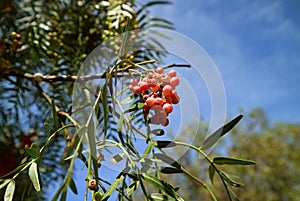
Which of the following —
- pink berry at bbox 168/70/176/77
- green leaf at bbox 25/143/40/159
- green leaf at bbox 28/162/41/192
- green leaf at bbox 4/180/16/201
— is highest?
pink berry at bbox 168/70/176/77

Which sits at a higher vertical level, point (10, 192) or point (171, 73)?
point (171, 73)

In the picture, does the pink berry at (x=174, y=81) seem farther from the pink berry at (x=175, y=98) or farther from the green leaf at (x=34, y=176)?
the green leaf at (x=34, y=176)

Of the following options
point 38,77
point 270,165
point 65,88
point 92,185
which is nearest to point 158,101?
point 92,185

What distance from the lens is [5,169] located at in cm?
76

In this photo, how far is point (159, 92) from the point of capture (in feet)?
1.23

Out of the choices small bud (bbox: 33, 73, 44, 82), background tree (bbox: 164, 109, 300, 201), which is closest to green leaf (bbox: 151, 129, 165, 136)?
small bud (bbox: 33, 73, 44, 82)

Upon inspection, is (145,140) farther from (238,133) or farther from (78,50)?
(238,133)

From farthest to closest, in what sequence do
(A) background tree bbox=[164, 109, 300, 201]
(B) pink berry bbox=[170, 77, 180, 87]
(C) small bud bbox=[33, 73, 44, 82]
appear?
(A) background tree bbox=[164, 109, 300, 201] < (C) small bud bbox=[33, 73, 44, 82] < (B) pink berry bbox=[170, 77, 180, 87]

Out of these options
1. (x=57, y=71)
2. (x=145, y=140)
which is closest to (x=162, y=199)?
(x=145, y=140)

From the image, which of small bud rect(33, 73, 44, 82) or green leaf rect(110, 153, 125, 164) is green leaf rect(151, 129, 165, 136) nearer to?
green leaf rect(110, 153, 125, 164)

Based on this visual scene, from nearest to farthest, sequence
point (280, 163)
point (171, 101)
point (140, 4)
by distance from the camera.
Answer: point (171, 101) → point (140, 4) → point (280, 163)

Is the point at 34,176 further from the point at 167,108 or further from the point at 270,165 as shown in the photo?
the point at 270,165

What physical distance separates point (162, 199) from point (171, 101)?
101mm

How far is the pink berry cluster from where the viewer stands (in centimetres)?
35
